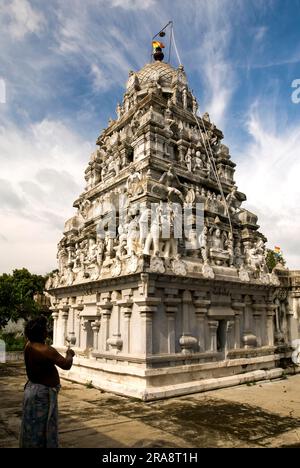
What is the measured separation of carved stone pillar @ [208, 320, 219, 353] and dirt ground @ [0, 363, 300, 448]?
5.06ft

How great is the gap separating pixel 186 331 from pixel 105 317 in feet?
10.4

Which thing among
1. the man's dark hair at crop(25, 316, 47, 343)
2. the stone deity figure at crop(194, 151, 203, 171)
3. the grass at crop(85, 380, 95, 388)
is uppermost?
the stone deity figure at crop(194, 151, 203, 171)

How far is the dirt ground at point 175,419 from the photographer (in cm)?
739

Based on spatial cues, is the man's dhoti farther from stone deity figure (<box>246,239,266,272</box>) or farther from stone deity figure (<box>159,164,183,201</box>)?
stone deity figure (<box>246,239,266,272</box>)

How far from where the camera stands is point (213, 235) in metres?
17.8

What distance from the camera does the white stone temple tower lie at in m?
12.3

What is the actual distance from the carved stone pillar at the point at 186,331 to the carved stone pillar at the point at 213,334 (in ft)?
3.25

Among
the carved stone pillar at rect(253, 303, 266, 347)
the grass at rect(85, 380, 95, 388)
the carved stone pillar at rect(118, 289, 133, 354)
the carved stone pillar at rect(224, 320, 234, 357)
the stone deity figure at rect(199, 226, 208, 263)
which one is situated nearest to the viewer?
the carved stone pillar at rect(118, 289, 133, 354)

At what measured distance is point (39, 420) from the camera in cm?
536

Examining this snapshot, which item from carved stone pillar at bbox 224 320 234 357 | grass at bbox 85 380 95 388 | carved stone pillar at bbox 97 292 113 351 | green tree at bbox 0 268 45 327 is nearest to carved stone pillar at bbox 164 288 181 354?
carved stone pillar at bbox 97 292 113 351

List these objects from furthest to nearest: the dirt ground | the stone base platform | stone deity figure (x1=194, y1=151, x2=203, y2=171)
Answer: stone deity figure (x1=194, y1=151, x2=203, y2=171), the stone base platform, the dirt ground
